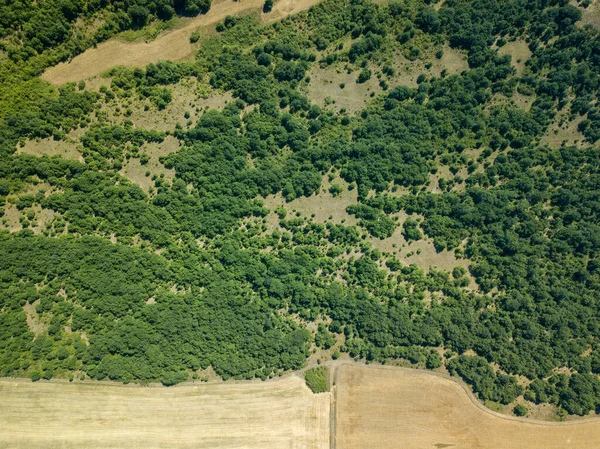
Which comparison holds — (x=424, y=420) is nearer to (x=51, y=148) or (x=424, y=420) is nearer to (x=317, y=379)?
(x=317, y=379)

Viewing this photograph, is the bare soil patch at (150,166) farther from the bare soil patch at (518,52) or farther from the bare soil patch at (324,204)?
the bare soil patch at (518,52)

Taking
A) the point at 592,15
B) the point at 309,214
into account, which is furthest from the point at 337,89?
the point at 592,15

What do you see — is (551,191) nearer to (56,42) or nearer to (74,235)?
(74,235)

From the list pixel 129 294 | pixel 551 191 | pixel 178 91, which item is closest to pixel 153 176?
pixel 178 91

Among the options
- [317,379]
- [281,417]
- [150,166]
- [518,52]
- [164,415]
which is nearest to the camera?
[164,415]

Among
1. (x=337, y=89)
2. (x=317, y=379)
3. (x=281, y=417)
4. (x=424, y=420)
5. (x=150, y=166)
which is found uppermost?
(x=337, y=89)
